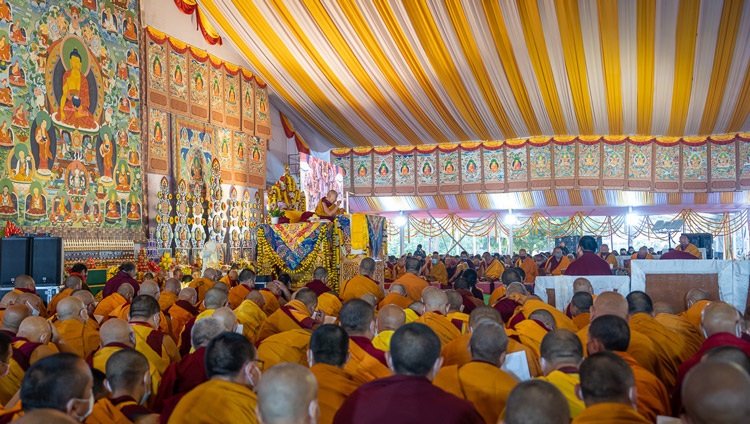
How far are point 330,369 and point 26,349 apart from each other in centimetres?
188

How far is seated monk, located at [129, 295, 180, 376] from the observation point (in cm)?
418

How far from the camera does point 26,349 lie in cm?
386

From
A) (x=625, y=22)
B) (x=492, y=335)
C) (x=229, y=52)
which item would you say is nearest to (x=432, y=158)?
(x=229, y=52)

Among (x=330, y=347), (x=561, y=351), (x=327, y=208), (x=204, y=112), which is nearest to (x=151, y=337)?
(x=330, y=347)

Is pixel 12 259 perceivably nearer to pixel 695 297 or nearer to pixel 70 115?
pixel 70 115

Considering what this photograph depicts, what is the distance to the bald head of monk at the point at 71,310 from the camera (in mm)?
4910

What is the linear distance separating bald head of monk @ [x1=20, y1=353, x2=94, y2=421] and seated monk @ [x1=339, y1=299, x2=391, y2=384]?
126 cm

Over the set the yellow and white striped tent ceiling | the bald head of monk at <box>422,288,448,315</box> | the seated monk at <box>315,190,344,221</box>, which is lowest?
the bald head of monk at <box>422,288,448,315</box>

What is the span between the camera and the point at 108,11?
37.9 feet

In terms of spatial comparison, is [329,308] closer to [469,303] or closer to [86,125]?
[469,303]

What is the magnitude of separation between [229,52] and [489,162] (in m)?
6.59

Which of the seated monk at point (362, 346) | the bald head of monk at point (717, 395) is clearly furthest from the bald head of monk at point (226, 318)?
the bald head of monk at point (717, 395)

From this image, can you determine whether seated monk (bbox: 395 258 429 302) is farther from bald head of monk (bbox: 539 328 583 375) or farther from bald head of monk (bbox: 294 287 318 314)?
bald head of monk (bbox: 539 328 583 375)

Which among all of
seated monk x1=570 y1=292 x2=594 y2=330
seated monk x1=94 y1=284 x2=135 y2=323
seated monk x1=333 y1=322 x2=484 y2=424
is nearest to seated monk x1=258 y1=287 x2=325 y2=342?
seated monk x1=94 y1=284 x2=135 y2=323
